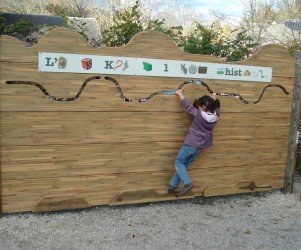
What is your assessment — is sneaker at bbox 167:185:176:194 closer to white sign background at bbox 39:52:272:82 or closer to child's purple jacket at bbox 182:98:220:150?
child's purple jacket at bbox 182:98:220:150

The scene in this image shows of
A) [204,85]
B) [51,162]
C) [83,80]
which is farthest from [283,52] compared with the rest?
[51,162]

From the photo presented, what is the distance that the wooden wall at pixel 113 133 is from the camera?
4285 mm

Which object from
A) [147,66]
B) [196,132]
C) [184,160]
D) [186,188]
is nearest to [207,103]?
[196,132]

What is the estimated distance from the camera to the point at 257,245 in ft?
13.9

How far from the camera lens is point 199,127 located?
4914 mm

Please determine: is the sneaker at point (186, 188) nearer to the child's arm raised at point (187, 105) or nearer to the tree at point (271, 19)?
the child's arm raised at point (187, 105)

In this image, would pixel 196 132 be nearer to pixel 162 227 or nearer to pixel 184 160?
pixel 184 160

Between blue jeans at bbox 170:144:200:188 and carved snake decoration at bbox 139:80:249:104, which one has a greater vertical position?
carved snake decoration at bbox 139:80:249:104

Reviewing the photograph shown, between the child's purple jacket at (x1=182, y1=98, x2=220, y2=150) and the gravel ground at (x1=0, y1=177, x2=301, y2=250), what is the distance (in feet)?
2.99

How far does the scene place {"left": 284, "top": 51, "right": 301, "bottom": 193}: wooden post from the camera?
5.75 m

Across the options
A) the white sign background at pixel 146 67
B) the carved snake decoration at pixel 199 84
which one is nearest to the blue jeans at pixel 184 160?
the carved snake decoration at pixel 199 84

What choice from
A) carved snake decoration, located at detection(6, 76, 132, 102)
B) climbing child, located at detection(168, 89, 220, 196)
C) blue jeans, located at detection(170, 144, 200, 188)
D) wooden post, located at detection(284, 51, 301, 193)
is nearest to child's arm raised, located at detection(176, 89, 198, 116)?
climbing child, located at detection(168, 89, 220, 196)

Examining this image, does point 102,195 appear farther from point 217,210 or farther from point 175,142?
point 217,210

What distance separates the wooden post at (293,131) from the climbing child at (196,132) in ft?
5.00
